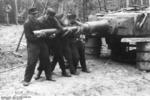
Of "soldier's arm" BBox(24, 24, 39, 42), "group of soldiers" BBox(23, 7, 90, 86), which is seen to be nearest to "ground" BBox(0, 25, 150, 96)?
"group of soldiers" BBox(23, 7, 90, 86)

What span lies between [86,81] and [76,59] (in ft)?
3.32

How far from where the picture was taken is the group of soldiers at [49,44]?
7945mm

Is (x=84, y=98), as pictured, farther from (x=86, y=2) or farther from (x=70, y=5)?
(x=86, y=2)

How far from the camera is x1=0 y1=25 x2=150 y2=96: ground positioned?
761 centimetres

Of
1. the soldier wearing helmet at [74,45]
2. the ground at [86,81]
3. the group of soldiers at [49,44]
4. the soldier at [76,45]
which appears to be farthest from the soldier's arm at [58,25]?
the ground at [86,81]

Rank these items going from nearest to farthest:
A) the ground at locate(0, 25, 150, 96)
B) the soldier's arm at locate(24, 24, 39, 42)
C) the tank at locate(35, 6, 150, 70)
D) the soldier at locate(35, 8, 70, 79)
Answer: the ground at locate(0, 25, 150, 96) < the soldier's arm at locate(24, 24, 39, 42) < the soldier at locate(35, 8, 70, 79) < the tank at locate(35, 6, 150, 70)

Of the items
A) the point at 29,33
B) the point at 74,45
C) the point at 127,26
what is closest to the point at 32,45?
the point at 29,33

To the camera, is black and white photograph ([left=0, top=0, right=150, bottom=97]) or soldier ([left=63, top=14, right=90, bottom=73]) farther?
soldier ([left=63, top=14, right=90, bottom=73])

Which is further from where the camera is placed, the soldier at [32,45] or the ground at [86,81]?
the soldier at [32,45]

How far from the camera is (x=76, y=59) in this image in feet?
31.0

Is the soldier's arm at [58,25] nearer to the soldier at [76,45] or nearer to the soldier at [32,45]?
the soldier at [32,45]

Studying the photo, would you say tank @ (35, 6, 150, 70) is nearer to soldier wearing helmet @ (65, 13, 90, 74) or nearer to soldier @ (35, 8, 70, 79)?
soldier wearing helmet @ (65, 13, 90, 74)

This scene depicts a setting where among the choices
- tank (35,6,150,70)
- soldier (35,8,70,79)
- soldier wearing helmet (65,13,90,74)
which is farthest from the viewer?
tank (35,6,150,70)

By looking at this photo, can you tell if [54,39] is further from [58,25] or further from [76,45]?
[76,45]
